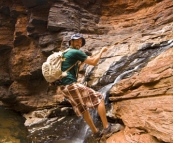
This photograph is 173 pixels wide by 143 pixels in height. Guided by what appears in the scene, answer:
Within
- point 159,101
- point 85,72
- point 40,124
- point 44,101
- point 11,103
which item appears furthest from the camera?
point 11,103

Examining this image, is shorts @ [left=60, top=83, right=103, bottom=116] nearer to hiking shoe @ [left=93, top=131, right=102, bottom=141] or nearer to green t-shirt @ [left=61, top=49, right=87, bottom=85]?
green t-shirt @ [left=61, top=49, right=87, bottom=85]

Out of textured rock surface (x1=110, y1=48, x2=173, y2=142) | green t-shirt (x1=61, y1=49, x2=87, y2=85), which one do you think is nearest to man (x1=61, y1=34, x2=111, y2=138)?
green t-shirt (x1=61, y1=49, x2=87, y2=85)

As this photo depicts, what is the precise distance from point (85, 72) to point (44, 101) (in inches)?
126

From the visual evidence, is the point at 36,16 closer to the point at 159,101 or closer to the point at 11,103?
the point at 11,103

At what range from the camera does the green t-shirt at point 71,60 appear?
4.85m

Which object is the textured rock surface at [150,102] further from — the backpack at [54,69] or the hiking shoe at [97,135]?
the backpack at [54,69]

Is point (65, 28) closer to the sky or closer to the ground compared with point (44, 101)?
closer to the sky

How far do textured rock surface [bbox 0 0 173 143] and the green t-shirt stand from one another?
170 cm

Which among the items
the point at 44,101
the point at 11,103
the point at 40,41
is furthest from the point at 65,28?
the point at 11,103

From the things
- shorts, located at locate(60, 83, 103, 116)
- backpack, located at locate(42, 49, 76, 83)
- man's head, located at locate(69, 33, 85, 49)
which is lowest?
shorts, located at locate(60, 83, 103, 116)

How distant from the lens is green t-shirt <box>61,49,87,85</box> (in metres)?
4.85

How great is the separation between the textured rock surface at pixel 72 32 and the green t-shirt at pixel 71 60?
5.57 feet

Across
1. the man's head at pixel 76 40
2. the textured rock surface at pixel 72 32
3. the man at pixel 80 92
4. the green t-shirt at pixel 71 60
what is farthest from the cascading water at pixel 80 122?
the man's head at pixel 76 40

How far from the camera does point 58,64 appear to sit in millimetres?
4953
